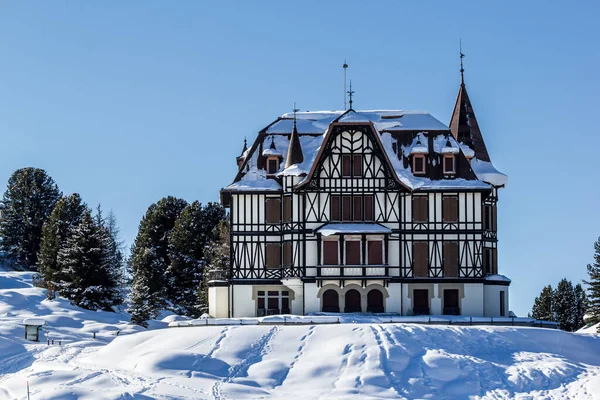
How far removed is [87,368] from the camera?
2025 inches

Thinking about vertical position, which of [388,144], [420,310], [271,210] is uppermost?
[388,144]

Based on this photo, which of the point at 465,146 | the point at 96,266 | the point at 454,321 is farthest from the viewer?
the point at 96,266

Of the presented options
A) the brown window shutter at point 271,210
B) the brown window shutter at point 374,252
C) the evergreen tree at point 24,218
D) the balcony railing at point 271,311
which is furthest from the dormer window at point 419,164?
the evergreen tree at point 24,218

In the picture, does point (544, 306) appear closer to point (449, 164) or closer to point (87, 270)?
point (449, 164)

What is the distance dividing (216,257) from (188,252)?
1124cm

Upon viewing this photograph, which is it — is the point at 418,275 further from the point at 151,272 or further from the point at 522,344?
the point at 151,272

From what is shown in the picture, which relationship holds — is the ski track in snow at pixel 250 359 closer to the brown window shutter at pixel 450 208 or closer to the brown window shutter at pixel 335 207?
the brown window shutter at pixel 335 207

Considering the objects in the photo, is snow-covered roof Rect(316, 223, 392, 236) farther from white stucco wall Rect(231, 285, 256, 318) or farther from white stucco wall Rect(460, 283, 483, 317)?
white stucco wall Rect(231, 285, 256, 318)

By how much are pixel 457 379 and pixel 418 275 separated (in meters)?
16.7

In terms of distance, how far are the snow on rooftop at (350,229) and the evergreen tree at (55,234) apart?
23937 millimetres

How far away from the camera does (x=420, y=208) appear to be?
216 feet

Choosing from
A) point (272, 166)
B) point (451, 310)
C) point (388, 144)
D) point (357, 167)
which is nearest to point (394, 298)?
point (451, 310)

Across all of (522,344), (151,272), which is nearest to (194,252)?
(151,272)

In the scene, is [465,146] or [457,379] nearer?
[457,379]
